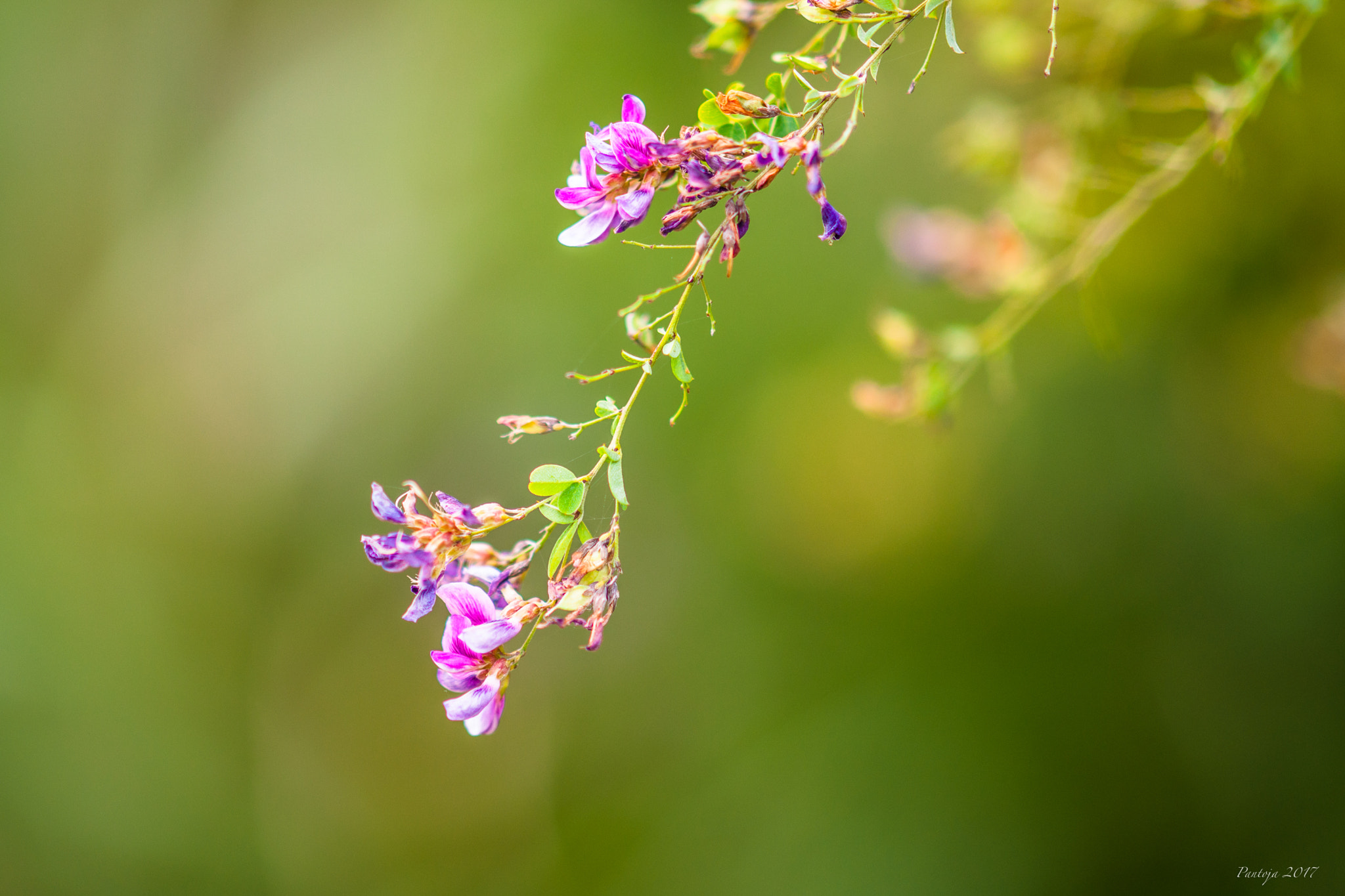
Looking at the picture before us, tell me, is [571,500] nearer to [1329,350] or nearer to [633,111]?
[633,111]

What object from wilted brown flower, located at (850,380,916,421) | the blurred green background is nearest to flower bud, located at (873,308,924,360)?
wilted brown flower, located at (850,380,916,421)

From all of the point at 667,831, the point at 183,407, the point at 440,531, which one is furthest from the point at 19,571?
the point at 440,531

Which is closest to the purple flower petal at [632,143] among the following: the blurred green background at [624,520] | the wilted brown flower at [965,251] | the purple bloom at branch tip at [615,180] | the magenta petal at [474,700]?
the purple bloom at branch tip at [615,180]

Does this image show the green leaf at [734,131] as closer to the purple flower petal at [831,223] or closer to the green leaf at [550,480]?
the purple flower petal at [831,223]

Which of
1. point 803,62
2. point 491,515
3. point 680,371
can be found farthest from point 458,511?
point 803,62

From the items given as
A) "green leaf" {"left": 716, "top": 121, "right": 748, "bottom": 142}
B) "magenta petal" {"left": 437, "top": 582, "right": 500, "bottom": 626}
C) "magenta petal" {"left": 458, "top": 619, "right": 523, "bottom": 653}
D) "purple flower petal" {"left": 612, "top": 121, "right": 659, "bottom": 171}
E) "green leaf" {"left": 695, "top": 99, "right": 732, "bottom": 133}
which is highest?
"green leaf" {"left": 716, "top": 121, "right": 748, "bottom": 142}

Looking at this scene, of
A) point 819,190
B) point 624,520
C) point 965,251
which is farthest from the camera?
point 624,520

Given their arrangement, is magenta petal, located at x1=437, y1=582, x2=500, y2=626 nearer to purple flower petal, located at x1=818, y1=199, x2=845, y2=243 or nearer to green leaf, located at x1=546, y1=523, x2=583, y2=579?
green leaf, located at x1=546, y1=523, x2=583, y2=579

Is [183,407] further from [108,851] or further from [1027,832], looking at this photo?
[1027,832]
